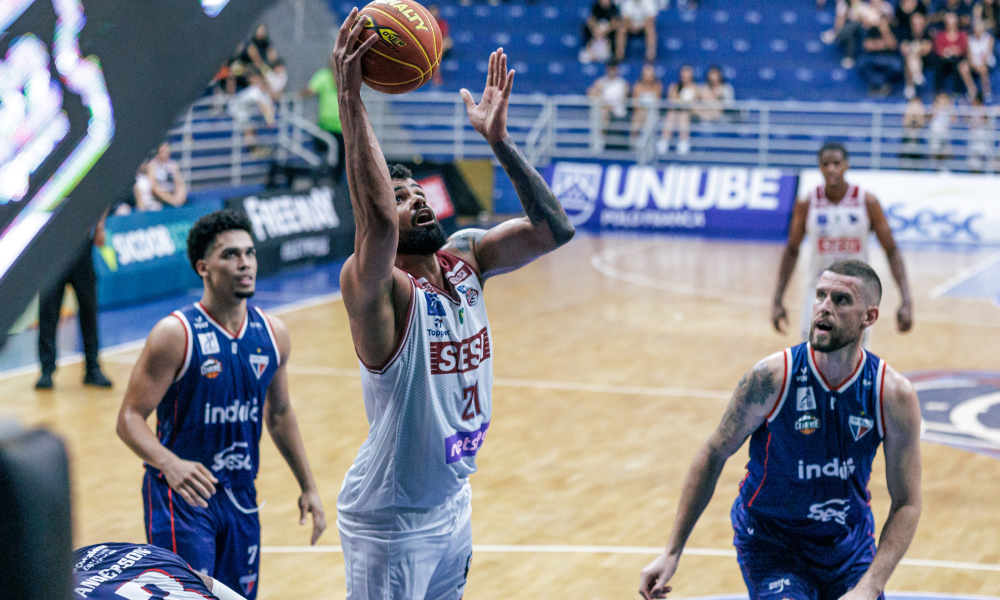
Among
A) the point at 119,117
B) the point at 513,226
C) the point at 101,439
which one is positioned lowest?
the point at 101,439

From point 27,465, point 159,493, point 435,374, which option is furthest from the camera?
point 159,493

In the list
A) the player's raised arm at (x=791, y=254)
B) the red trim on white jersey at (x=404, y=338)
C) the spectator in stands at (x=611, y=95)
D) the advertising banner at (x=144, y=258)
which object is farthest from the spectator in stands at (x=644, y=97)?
the red trim on white jersey at (x=404, y=338)

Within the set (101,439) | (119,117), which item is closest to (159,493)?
(119,117)

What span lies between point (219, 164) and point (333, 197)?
4.47 metres

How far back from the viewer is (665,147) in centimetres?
2219

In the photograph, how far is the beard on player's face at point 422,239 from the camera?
11.2ft

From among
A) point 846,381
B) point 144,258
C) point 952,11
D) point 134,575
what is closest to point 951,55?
point 952,11

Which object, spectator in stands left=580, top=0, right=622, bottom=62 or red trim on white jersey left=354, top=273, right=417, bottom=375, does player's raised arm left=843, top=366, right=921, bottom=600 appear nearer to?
red trim on white jersey left=354, top=273, right=417, bottom=375

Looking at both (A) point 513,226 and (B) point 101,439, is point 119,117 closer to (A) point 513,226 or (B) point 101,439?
(A) point 513,226

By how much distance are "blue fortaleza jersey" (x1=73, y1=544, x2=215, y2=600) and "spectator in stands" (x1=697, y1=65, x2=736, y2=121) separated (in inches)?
Answer: 792

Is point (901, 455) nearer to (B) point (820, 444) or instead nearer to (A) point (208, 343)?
(B) point (820, 444)

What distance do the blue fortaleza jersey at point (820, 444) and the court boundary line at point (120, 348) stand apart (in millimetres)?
6069

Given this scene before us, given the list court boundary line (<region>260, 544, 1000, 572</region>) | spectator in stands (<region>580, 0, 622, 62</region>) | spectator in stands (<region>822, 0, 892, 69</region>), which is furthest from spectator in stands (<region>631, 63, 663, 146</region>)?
court boundary line (<region>260, 544, 1000, 572</region>)

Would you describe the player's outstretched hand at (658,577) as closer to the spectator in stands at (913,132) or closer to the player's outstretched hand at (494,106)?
the player's outstretched hand at (494,106)
